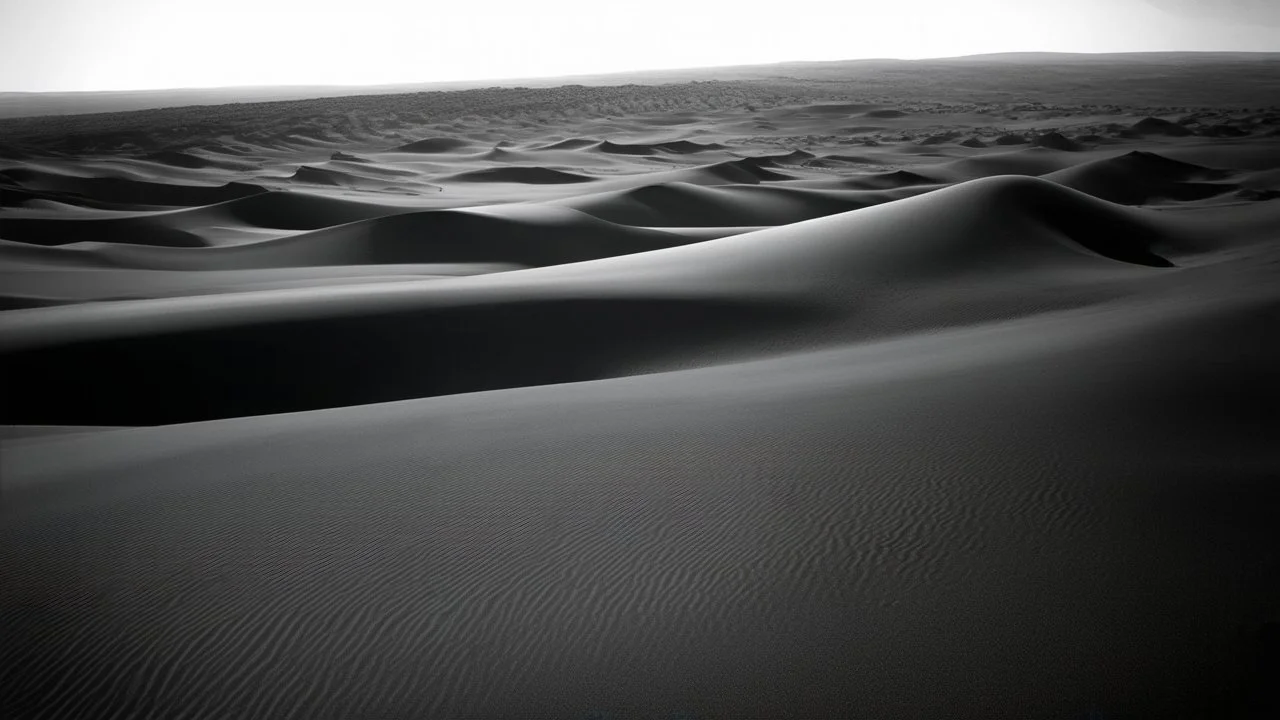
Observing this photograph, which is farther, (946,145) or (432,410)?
(946,145)

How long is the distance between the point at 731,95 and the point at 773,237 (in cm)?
6210

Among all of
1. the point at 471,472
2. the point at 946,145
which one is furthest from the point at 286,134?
the point at 471,472

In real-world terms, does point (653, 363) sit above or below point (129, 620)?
below

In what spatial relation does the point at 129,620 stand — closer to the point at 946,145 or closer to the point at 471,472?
the point at 471,472

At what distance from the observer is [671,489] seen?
430cm

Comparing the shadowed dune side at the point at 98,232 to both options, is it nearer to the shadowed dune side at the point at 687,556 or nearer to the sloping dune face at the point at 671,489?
the sloping dune face at the point at 671,489

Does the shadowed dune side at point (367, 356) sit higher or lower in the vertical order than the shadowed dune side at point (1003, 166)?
lower

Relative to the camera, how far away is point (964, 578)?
3.29 meters

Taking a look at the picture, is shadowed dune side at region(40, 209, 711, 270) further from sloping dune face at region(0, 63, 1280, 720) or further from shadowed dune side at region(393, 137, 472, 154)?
shadowed dune side at region(393, 137, 472, 154)

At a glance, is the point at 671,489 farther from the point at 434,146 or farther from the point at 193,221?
the point at 434,146

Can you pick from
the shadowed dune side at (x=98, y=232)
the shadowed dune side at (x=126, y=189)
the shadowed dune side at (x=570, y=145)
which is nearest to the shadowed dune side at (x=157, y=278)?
the shadowed dune side at (x=98, y=232)

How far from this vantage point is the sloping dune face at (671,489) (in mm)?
2848

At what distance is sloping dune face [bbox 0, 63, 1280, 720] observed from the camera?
2848mm

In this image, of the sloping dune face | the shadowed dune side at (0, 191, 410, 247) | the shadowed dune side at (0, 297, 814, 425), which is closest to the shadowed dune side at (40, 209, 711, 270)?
the shadowed dune side at (0, 191, 410, 247)
